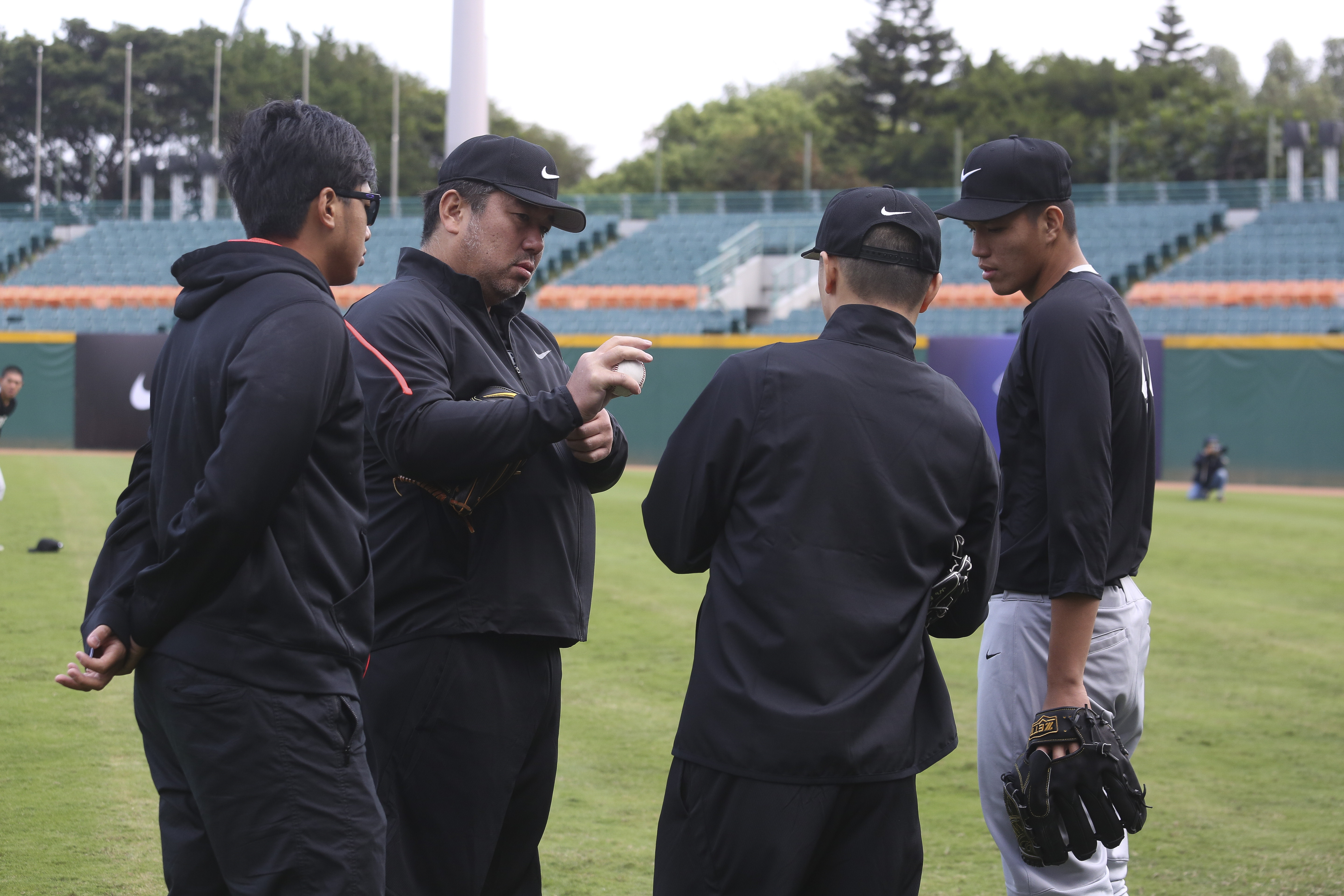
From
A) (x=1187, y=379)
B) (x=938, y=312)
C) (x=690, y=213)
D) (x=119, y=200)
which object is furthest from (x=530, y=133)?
(x=1187, y=379)

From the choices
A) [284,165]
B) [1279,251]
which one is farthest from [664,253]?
[284,165]

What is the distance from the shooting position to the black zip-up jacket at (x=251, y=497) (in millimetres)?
2199

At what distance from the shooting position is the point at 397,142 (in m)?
49.3

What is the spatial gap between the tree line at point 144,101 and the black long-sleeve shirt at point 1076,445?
2397 inches

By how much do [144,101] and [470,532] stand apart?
68829 millimetres

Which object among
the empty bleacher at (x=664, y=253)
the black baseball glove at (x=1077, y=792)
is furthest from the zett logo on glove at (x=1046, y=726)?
the empty bleacher at (x=664, y=253)

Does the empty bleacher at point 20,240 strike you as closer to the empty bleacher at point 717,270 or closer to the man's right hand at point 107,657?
the empty bleacher at point 717,270

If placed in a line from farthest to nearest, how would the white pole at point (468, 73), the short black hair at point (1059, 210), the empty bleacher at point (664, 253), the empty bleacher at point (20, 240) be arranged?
1. the empty bleacher at point (20, 240)
2. the empty bleacher at point (664, 253)
3. the white pole at point (468, 73)
4. the short black hair at point (1059, 210)

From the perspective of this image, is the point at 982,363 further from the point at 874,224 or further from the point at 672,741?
the point at 874,224

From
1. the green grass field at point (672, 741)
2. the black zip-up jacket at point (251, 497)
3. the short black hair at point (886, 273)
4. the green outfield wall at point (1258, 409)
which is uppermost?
the short black hair at point (886, 273)

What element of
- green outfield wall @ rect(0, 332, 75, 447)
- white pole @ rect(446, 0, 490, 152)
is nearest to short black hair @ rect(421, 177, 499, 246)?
white pole @ rect(446, 0, 490, 152)

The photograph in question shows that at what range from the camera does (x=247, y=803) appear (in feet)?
7.27

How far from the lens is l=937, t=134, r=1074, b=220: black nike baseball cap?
3033 millimetres

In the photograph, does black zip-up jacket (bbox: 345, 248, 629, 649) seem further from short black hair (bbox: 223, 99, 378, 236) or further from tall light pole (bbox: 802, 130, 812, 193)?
tall light pole (bbox: 802, 130, 812, 193)
